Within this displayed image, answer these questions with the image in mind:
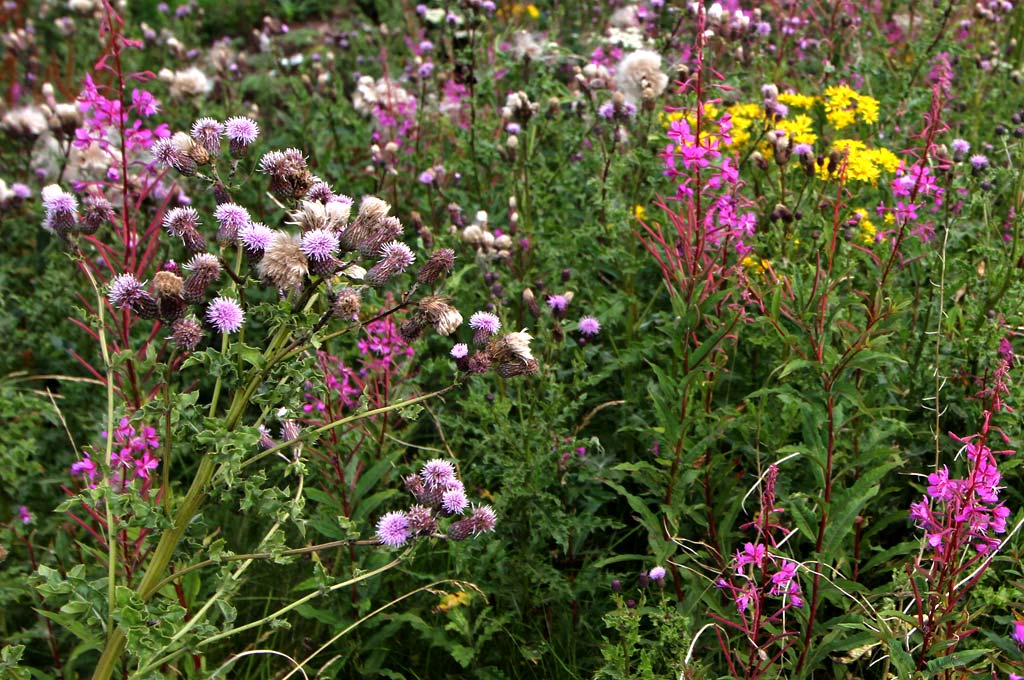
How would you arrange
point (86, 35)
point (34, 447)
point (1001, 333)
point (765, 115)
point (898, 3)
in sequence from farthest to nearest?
point (86, 35) < point (898, 3) < point (765, 115) < point (34, 447) < point (1001, 333)

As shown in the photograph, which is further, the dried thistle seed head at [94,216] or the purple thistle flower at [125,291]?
the dried thistle seed head at [94,216]

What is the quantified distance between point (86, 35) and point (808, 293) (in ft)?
18.6

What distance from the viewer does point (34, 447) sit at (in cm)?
313

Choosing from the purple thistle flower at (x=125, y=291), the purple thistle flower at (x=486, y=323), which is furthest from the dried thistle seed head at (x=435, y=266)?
the purple thistle flower at (x=125, y=291)

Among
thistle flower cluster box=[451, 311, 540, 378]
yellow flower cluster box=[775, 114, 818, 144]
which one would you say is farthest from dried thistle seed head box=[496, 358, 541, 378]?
yellow flower cluster box=[775, 114, 818, 144]

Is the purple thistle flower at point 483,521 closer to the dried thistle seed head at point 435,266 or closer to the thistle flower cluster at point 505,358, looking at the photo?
the thistle flower cluster at point 505,358

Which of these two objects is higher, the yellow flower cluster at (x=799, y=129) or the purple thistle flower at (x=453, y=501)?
the yellow flower cluster at (x=799, y=129)

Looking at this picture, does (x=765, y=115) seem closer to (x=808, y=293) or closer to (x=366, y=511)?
(x=808, y=293)

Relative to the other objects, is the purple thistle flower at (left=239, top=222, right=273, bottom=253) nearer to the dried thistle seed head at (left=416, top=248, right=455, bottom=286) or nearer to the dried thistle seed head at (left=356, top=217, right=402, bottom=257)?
the dried thistle seed head at (left=356, top=217, right=402, bottom=257)

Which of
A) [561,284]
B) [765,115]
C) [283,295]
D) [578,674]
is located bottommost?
[578,674]

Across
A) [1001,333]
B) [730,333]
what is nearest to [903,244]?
[1001,333]

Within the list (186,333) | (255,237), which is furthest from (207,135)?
(186,333)

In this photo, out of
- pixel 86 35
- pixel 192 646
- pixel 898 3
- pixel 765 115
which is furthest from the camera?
pixel 86 35

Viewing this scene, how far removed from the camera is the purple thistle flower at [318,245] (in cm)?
184
